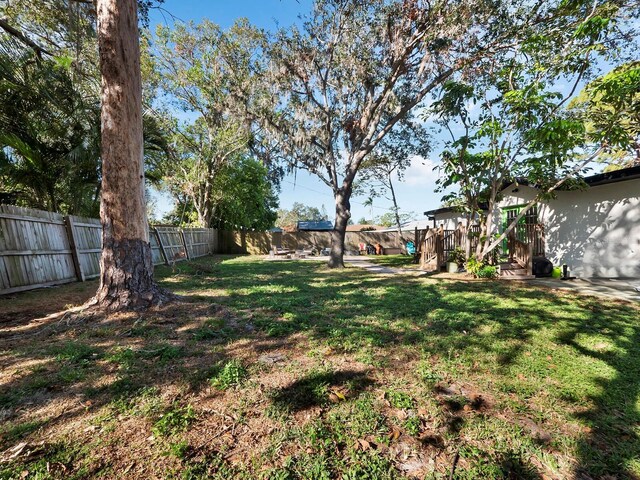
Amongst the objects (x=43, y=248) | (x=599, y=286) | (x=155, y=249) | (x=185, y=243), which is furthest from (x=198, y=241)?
(x=599, y=286)

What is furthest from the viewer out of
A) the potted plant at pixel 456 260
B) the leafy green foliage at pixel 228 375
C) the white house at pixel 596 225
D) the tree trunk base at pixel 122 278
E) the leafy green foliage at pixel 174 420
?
the potted plant at pixel 456 260

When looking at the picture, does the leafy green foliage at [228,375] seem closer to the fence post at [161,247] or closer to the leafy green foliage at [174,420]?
the leafy green foliage at [174,420]

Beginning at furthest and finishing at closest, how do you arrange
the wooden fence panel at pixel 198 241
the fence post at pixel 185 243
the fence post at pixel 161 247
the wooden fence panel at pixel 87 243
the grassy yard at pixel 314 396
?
the wooden fence panel at pixel 198 241
the fence post at pixel 185 243
the fence post at pixel 161 247
the wooden fence panel at pixel 87 243
the grassy yard at pixel 314 396

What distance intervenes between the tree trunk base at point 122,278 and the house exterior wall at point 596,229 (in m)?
11.2

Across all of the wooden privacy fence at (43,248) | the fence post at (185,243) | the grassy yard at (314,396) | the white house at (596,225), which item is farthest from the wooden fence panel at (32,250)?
the white house at (596,225)

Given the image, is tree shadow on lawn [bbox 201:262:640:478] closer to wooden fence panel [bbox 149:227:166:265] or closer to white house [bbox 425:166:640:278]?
white house [bbox 425:166:640:278]

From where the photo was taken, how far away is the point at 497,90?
26.1 ft

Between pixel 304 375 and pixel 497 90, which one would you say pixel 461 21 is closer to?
pixel 497 90

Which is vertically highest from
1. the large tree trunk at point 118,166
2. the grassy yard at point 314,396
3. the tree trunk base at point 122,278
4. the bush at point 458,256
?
the large tree trunk at point 118,166

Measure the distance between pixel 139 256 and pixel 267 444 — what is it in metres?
3.41

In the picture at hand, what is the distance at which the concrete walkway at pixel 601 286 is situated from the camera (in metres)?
6.01

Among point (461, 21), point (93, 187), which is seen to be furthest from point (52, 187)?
point (461, 21)

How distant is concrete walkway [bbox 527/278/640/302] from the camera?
6008 millimetres

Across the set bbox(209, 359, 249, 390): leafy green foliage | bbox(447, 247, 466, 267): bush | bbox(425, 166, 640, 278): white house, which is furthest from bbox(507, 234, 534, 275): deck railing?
bbox(209, 359, 249, 390): leafy green foliage
